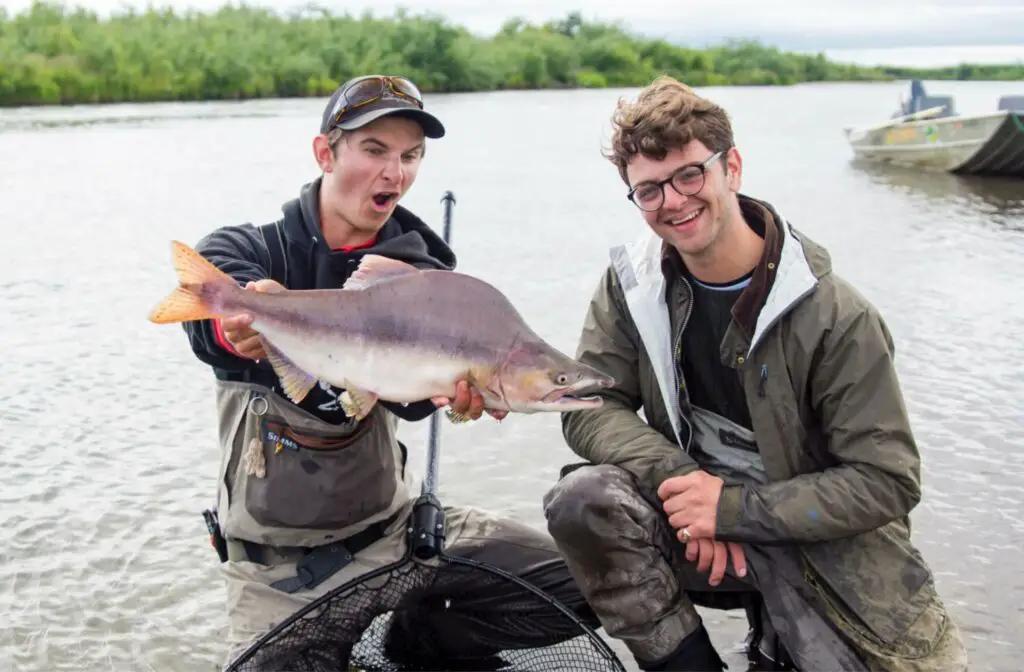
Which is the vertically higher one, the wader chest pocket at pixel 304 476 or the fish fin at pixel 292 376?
the fish fin at pixel 292 376

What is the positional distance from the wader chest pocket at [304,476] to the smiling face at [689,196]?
1210 millimetres

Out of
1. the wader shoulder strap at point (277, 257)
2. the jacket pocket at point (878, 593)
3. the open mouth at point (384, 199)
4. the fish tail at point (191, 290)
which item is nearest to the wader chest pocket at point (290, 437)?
the wader shoulder strap at point (277, 257)

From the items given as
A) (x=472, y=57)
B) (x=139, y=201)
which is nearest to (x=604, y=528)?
(x=139, y=201)

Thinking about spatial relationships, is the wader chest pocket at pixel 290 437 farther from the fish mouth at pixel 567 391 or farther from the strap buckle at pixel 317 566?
the fish mouth at pixel 567 391

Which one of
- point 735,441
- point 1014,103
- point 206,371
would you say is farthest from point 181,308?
point 1014,103

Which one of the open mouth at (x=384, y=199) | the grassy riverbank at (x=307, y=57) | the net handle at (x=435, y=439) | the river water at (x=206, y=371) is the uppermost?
the grassy riverbank at (x=307, y=57)

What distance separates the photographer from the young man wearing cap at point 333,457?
10.9 feet

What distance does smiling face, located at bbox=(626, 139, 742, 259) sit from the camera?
3.20m

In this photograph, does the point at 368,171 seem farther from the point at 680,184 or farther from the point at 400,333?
the point at 680,184

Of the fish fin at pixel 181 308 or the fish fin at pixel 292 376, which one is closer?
the fish fin at pixel 181 308

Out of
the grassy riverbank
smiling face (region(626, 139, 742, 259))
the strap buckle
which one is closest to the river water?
the strap buckle

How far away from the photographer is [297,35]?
61.5 m

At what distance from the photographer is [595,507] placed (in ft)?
10.5

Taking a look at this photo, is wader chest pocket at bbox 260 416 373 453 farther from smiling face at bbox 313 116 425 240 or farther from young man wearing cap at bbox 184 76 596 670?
smiling face at bbox 313 116 425 240
